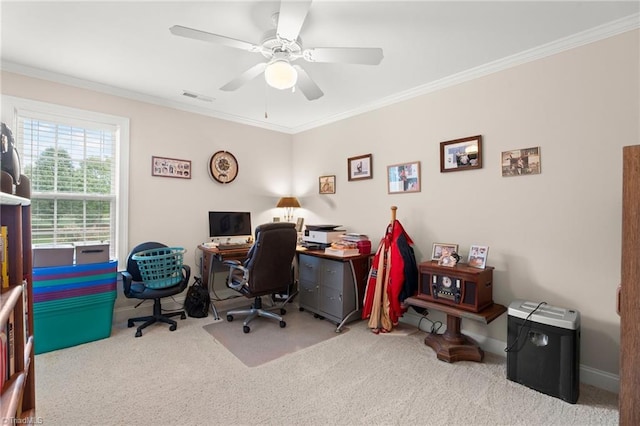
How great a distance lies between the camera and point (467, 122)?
9.41 ft

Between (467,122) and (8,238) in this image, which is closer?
(8,238)

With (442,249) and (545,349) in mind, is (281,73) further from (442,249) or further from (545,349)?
(545,349)

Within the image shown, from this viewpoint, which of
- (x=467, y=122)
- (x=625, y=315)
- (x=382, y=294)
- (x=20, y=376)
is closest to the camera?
(x=20, y=376)

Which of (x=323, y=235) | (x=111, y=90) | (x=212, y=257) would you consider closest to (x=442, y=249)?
(x=323, y=235)

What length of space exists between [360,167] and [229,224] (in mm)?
1832

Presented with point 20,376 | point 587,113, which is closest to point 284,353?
point 20,376

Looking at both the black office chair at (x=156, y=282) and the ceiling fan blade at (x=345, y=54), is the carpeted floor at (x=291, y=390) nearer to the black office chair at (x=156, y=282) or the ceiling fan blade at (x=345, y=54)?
the black office chair at (x=156, y=282)

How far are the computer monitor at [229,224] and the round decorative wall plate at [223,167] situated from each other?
1.56ft

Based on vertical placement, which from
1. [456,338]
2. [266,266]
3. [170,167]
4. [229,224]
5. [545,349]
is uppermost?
[170,167]

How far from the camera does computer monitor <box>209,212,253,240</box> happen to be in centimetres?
388

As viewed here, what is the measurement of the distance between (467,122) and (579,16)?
39.7 inches

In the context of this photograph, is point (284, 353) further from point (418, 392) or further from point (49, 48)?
point (49, 48)

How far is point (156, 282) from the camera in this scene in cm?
304

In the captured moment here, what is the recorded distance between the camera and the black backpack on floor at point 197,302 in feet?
11.4
